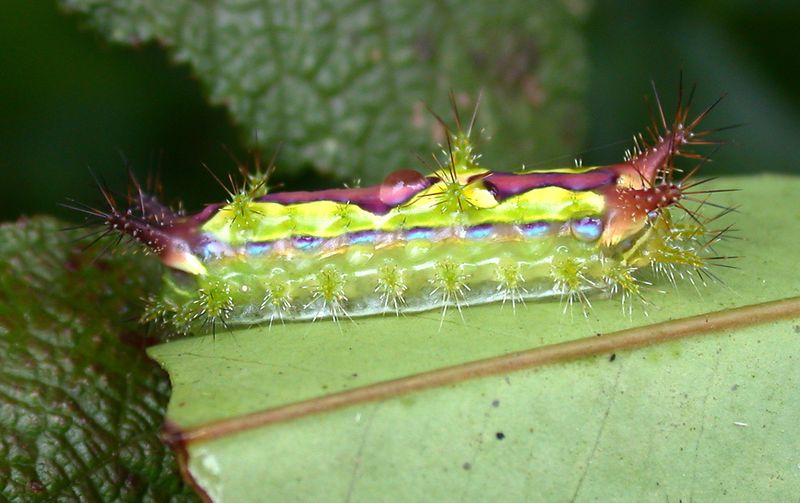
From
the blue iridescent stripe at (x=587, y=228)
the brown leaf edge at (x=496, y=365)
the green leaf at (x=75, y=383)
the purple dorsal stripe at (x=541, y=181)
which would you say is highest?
the purple dorsal stripe at (x=541, y=181)

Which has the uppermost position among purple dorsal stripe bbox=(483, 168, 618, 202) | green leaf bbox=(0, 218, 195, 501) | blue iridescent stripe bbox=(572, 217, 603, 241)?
purple dorsal stripe bbox=(483, 168, 618, 202)

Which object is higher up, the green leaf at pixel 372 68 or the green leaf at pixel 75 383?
the green leaf at pixel 372 68

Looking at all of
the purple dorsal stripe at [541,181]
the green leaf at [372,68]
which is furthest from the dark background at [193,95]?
the purple dorsal stripe at [541,181]

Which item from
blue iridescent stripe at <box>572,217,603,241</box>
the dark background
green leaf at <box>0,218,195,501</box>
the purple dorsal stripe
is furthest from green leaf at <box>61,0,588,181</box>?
blue iridescent stripe at <box>572,217,603,241</box>

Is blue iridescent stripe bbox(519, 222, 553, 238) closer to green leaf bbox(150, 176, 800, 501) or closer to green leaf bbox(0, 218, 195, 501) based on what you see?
green leaf bbox(150, 176, 800, 501)

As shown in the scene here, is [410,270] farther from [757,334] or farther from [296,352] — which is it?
[757,334]

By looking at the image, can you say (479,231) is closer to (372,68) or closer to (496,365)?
(496,365)

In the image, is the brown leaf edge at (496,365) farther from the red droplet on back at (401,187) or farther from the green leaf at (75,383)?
the red droplet on back at (401,187)

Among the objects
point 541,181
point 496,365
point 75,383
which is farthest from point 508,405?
point 75,383
